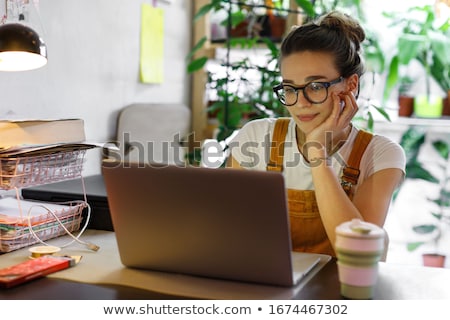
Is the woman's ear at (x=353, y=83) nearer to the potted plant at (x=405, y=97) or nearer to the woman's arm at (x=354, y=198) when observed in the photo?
the woman's arm at (x=354, y=198)

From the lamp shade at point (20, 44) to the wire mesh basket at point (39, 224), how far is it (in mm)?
310

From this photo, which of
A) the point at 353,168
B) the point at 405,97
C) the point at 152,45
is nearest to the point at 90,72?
the point at 152,45

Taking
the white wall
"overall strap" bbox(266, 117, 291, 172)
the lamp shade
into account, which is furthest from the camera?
the white wall

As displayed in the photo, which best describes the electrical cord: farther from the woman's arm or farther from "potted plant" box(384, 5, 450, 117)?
"potted plant" box(384, 5, 450, 117)

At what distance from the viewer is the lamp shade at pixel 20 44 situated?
1.18 metres

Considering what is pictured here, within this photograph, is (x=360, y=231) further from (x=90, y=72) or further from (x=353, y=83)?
(x=90, y=72)

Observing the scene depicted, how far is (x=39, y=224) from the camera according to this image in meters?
1.27

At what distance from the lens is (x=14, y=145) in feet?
3.97

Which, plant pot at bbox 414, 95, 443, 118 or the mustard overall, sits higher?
plant pot at bbox 414, 95, 443, 118

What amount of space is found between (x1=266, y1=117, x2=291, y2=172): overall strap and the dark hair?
0.19 metres

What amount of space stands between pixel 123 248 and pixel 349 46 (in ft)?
2.35

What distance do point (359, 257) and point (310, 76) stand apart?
56 cm

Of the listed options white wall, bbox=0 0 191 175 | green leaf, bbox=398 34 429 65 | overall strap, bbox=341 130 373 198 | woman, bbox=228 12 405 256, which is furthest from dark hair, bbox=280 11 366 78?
green leaf, bbox=398 34 429 65

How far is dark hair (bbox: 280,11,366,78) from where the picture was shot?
4.51 ft
